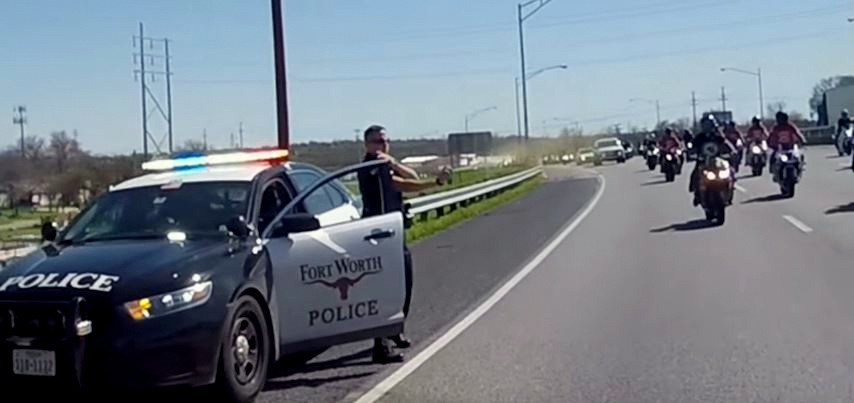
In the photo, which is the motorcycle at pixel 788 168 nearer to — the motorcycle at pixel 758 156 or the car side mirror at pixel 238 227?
the motorcycle at pixel 758 156

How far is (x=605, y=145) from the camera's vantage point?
81938mm

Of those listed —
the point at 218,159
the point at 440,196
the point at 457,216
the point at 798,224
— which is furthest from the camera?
the point at 457,216

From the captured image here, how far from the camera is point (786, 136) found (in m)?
28.4

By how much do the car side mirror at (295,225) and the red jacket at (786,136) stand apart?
21.2 meters

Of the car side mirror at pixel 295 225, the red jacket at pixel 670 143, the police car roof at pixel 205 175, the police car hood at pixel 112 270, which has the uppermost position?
the red jacket at pixel 670 143

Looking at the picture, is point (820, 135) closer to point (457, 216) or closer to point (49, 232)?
point (457, 216)

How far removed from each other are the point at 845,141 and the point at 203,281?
4491 cm

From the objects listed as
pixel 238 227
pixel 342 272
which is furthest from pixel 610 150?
pixel 238 227

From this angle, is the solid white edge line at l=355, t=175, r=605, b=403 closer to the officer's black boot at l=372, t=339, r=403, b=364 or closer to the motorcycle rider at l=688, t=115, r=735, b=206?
the officer's black boot at l=372, t=339, r=403, b=364

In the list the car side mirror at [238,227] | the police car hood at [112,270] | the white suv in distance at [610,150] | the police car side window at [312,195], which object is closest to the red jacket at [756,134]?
the police car side window at [312,195]

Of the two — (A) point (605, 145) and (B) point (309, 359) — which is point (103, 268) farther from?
(A) point (605, 145)

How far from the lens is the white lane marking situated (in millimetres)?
20619

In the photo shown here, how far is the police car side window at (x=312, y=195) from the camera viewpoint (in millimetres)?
9836

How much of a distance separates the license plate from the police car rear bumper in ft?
0.07
